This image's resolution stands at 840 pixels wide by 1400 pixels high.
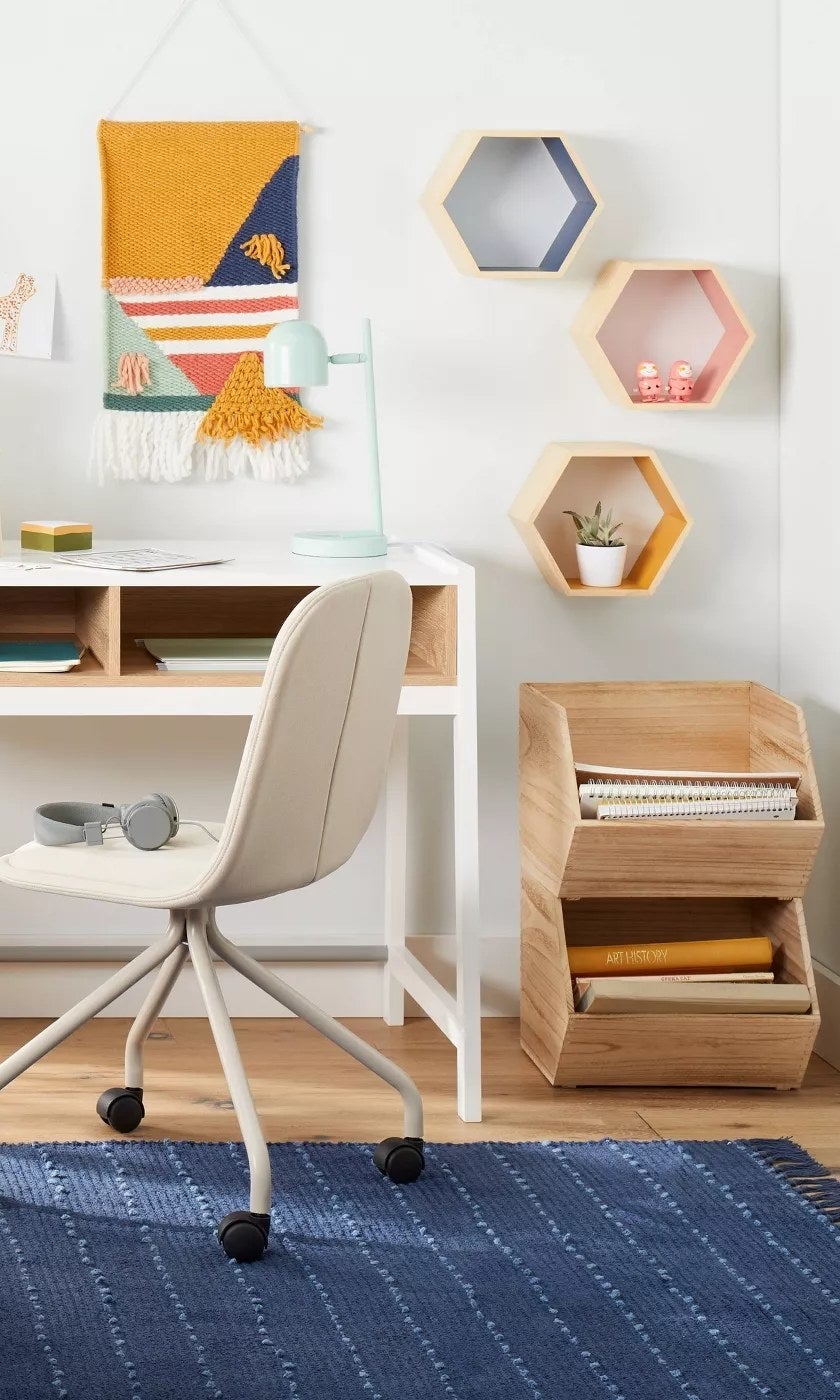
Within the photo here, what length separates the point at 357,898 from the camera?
113 inches

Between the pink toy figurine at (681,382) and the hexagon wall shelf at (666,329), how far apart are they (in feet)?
0.07

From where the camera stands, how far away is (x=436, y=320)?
109 inches

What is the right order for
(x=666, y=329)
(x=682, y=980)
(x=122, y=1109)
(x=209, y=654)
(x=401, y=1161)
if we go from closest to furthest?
1. (x=401, y=1161)
2. (x=122, y=1109)
3. (x=209, y=654)
4. (x=682, y=980)
5. (x=666, y=329)

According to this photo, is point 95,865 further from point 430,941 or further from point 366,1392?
point 430,941

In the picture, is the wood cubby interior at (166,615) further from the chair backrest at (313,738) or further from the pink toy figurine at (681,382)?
the pink toy figurine at (681,382)

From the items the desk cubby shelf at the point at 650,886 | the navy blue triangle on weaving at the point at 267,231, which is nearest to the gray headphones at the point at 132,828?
the desk cubby shelf at the point at 650,886

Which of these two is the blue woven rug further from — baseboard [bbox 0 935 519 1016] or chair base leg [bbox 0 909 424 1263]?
baseboard [bbox 0 935 519 1016]

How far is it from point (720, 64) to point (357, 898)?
1708 mm

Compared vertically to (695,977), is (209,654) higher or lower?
higher

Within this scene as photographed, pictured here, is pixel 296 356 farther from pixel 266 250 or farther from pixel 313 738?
pixel 313 738

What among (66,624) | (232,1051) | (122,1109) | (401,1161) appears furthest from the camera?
(66,624)

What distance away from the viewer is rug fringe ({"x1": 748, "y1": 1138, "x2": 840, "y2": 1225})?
202 cm

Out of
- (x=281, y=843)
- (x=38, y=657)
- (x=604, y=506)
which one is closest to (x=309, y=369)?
(x=38, y=657)

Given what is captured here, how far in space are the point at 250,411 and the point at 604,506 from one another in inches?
27.3
